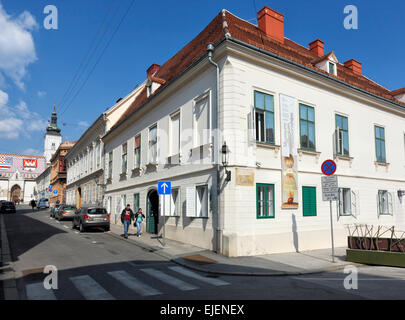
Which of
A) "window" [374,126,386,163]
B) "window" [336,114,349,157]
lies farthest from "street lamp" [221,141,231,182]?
→ "window" [374,126,386,163]

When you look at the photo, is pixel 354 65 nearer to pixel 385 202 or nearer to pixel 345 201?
pixel 385 202

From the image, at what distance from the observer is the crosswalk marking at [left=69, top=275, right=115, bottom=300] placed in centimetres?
684

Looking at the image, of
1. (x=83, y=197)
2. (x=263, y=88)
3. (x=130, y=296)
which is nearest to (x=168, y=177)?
(x=263, y=88)

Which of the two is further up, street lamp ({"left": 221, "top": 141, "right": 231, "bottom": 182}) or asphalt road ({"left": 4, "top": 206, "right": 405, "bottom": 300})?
street lamp ({"left": 221, "top": 141, "right": 231, "bottom": 182})

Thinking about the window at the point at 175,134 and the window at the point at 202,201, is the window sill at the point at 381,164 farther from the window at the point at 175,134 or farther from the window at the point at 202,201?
Result: the window at the point at 175,134

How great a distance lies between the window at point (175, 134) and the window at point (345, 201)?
873cm

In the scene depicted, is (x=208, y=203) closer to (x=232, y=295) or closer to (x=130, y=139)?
(x=232, y=295)

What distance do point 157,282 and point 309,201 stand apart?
9372 mm

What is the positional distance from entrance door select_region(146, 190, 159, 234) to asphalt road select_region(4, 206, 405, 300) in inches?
261

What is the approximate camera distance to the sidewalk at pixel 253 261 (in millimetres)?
10048

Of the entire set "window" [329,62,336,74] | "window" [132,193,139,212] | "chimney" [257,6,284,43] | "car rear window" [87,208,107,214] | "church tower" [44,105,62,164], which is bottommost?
"car rear window" [87,208,107,214]

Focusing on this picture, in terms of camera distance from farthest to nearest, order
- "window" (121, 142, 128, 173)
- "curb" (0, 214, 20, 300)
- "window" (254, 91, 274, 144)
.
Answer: "window" (121, 142, 128, 173)
"window" (254, 91, 274, 144)
"curb" (0, 214, 20, 300)

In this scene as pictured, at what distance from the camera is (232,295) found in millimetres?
6965

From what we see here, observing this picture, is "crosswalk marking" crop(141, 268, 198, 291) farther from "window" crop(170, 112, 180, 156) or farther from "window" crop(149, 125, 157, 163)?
"window" crop(149, 125, 157, 163)
